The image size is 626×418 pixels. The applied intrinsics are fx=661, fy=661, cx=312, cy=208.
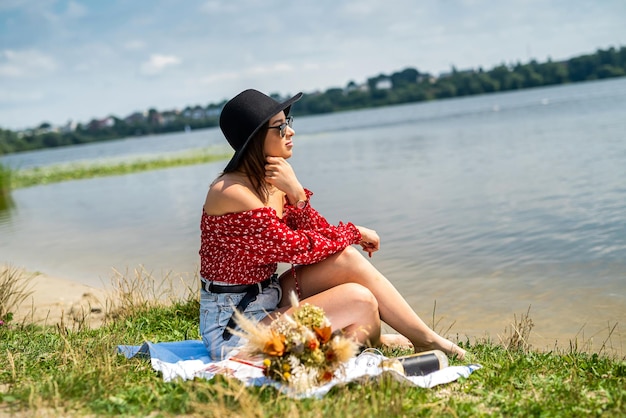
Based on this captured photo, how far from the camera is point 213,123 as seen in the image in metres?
104

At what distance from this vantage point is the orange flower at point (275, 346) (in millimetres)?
3006

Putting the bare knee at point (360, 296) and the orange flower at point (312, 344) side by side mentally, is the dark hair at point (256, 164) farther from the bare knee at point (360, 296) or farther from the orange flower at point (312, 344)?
the orange flower at point (312, 344)

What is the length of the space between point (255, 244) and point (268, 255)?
3.7 inches

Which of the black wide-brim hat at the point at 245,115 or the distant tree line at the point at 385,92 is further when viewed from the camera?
the distant tree line at the point at 385,92

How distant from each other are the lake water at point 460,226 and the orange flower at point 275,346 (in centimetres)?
246

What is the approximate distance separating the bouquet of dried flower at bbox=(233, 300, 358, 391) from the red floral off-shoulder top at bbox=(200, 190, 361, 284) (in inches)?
22.7

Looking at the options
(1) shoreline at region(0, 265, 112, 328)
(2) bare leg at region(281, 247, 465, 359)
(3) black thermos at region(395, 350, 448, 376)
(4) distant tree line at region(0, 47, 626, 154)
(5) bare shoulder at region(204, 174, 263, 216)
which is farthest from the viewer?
(4) distant tree line at region(0, 47, 626, 154)

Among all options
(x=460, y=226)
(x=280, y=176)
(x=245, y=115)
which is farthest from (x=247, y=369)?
(x=460, y=226)

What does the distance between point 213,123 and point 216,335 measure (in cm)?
10232

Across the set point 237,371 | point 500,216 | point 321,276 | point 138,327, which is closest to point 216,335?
point 237,371

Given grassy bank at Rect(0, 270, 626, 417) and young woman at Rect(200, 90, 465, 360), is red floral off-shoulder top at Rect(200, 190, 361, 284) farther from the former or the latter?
grassy bank at Rect(0, 270, 626, 417)

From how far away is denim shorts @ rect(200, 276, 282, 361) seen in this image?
142 inches

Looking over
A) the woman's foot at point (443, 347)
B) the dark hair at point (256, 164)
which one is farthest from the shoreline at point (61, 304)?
the woman's foot at point (443, 347)

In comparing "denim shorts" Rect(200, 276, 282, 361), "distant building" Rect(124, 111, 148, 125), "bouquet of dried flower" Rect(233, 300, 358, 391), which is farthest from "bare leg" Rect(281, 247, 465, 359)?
"distant building" Rect(124, 111, 148, 125)
